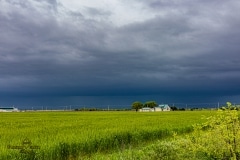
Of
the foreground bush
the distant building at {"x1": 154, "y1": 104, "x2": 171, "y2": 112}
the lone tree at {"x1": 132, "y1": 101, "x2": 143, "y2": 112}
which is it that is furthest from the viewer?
the distant building at {"x1": 154, "y1": 104, "x2": 171, "y2": 112}

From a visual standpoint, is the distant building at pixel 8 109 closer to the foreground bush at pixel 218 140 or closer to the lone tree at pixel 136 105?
the lone tree at pixel 136 105

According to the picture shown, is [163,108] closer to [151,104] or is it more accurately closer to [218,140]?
[151,104]

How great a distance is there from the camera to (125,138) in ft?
66.1

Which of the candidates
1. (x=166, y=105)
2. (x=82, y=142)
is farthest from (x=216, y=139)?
(x=166, y=105)

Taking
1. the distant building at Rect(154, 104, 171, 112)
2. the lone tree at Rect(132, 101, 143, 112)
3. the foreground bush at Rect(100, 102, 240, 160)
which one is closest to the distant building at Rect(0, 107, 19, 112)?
the lone tree at Rect(132, 101, 143, 112)

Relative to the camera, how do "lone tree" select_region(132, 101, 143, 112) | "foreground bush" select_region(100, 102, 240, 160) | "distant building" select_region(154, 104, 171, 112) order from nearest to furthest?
"foreground bush" select_region(100, 102, 240, 160), "lone tree" select_region(132, 101, 143, 112), "distant building" select_region(154, 104, 171, 112)

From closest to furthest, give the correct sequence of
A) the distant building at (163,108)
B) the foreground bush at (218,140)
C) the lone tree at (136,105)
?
the foreground bush at (218,140) → the lone tree at (136,105) → the distant building at (163,108)

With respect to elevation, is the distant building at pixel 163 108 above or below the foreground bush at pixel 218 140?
below

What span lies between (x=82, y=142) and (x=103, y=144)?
1.82 m

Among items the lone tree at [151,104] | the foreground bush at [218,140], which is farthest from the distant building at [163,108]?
the foreground bush at [218,140]

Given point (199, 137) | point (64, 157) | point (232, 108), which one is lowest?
point (64, 157)

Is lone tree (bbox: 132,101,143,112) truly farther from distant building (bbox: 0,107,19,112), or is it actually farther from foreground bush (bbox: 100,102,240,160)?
foreground bush (bbox: 100,102,240,160)

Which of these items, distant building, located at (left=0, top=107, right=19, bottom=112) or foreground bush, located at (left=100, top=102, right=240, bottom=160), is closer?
foreground bush, located at (left=100, top=102, right=240, bottom=160)

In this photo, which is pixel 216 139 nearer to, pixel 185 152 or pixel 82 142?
pixel 185 152
